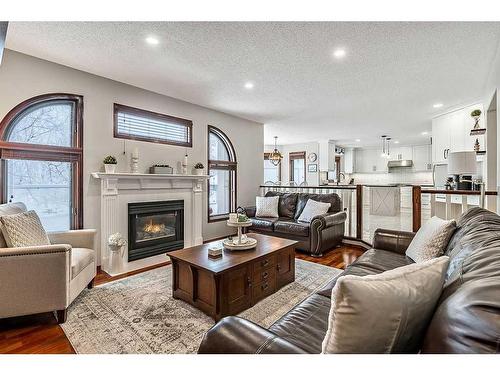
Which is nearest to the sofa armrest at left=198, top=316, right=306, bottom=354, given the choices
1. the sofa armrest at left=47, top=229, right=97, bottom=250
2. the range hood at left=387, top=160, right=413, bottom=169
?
the sofa armrest at left=47, top=229, right=97, bottom=250

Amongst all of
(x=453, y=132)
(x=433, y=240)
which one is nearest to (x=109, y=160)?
(x=433, y=240)

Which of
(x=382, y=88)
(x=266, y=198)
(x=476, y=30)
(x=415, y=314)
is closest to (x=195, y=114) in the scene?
(x=266, y=198)

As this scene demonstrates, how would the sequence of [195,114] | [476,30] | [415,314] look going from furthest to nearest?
[195,114] → [476,30] → [415,314]

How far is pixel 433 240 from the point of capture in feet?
6.44

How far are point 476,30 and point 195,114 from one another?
3915mm

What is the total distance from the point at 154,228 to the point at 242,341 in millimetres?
3423

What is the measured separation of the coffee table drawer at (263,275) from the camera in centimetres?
243

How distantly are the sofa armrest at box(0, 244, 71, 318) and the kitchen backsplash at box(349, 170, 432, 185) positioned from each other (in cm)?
1018

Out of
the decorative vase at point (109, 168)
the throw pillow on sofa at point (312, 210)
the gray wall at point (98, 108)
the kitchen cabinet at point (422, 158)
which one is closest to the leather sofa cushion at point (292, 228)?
the throw pillow on sofa at point (312, 210)

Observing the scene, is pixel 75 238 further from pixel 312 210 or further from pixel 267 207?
pixel 312 210

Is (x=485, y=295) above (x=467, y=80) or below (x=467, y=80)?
below
